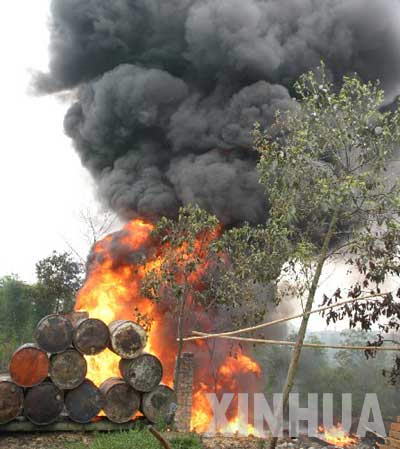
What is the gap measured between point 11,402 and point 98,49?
60.6ft

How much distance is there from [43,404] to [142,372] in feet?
7.07

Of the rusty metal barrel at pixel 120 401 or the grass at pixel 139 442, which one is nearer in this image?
the grass at pixel 139 442

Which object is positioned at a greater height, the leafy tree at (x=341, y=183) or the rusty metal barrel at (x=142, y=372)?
the leafy tree at (x=341, y=183)

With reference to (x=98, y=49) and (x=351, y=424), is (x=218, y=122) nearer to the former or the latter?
(x=98, y=49)

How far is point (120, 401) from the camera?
32.7ft

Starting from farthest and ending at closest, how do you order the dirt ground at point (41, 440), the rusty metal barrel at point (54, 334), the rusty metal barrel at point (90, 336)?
the rusty metal barrel at point (90, 336) < the rusty metal barrel at point (54, 334) < the dirt ground at point (41, 440)

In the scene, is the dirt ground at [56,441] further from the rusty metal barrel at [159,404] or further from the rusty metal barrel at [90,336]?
the rusty metal barrel at [90,336]

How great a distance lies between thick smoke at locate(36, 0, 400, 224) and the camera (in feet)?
59.1

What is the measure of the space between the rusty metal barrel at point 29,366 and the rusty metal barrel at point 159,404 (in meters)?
2.34

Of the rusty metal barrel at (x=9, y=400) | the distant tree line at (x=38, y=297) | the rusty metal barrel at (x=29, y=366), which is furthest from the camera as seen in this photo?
the distant tree line at (x=38, y=297)

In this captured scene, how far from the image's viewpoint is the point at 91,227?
25.3 metres

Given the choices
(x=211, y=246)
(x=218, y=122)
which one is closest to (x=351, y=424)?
(x=211, y=246)

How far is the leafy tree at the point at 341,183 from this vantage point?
23.7 feet

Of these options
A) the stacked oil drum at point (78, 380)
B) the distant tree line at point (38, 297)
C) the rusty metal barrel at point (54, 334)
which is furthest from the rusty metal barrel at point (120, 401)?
the distant tree line at point (38, 297)
